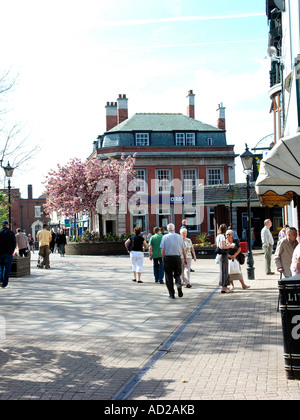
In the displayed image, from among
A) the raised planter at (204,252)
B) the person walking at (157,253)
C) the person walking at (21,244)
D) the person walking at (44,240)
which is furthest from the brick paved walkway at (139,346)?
A: the raised planter at (204,252)

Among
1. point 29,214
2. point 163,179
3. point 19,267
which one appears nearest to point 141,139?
→ point 163,179

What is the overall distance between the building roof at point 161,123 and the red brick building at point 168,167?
0.09 metres

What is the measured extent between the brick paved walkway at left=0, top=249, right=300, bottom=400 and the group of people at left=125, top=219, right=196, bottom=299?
0.61 meters

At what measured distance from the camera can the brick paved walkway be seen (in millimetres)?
5488

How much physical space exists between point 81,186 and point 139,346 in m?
31.6

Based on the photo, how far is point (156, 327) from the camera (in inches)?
360

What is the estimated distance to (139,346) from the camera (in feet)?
25.3

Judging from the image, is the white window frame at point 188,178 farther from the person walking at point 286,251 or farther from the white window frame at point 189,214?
the person walking at point 286,251

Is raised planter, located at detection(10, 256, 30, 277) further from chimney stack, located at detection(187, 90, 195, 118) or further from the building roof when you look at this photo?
chimney stack, located at detection(187, 90, 195, 118)

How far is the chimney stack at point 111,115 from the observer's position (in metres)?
53.8

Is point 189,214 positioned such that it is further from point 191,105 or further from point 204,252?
point 204,252
